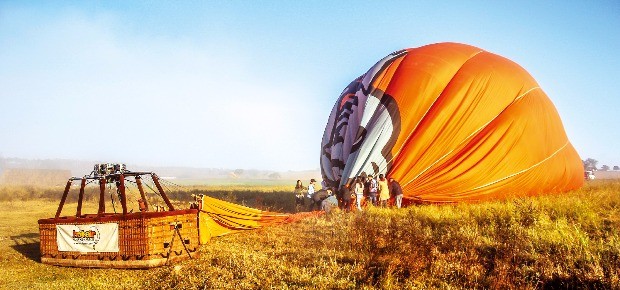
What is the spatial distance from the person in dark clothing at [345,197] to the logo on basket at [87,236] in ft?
21.7

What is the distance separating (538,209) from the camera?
1020 centimetres

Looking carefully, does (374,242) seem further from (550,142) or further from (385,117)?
(550,142)

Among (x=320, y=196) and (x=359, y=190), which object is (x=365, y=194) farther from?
(x=320, y=196)

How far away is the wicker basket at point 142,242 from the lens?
820cm

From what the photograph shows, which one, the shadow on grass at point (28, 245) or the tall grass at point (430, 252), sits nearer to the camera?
the tall grass at point (430, 252)

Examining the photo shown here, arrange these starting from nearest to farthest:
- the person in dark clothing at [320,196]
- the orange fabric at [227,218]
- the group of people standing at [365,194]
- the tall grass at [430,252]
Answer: the tall grass at [430,252] < the orange fabric at [227,218] < the group of people standing at [365,194] < the person in dark clothing at [320,196]

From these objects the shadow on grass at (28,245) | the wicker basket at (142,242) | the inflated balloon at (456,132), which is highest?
the inflated balloon at (456,132)

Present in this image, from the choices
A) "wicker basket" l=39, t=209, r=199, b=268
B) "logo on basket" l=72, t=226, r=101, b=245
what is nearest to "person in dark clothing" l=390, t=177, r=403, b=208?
"wicker basket" l=39, t=209, r=199, b=268

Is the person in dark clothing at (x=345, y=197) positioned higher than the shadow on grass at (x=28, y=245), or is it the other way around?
the person in dark clothing at (x=345, y=197)

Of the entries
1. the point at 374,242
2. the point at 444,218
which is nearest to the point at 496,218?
the point at 444,218

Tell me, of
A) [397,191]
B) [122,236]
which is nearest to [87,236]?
[122,236]

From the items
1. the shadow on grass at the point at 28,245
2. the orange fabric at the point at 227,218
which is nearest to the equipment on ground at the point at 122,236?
the orange fabric at the point at 227,218

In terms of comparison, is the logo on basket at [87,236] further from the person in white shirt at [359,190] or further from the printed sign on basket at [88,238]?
the person in white shirt at [359,190]

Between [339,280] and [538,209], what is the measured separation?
649 cm
